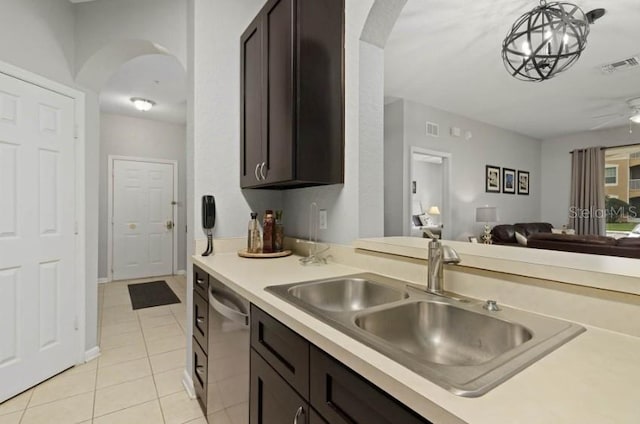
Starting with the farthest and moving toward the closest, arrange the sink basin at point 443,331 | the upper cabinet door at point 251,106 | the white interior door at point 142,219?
1. the white interior door at point 142,219
2. the upper cabinet door at point 251,106
3. the sink basin at point 443,331

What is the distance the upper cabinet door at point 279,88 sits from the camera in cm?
157

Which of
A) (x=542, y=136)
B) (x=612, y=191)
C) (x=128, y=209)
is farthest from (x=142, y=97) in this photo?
(x=612, y=191)

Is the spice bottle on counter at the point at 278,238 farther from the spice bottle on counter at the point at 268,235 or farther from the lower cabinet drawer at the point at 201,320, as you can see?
the lower cabinet drawer at the point at 201,320

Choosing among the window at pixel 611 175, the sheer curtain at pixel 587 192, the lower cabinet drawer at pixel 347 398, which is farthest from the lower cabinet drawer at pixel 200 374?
the window at pixel 611 175

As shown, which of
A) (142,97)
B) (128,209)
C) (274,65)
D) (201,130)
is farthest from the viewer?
(128,209)

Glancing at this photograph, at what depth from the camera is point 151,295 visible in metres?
4.19

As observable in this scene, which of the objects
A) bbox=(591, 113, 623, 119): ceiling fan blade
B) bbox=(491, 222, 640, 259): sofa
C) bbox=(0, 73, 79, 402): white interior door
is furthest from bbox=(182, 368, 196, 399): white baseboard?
bbox=(591, 113, 623, 119): ceiling fan blade

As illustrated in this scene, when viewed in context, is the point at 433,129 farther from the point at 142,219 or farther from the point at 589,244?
the point at 142,219

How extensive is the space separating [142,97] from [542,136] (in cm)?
775

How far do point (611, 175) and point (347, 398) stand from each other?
8166mm

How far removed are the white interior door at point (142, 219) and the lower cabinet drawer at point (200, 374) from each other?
385 centimetres

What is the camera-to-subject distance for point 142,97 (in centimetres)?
420

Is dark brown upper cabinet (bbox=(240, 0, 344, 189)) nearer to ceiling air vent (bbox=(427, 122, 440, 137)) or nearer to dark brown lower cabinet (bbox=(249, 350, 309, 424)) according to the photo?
dark brown lower cabinet (bbox=(249, 350, 309, 424))

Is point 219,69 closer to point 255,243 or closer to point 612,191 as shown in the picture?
point 255,243
